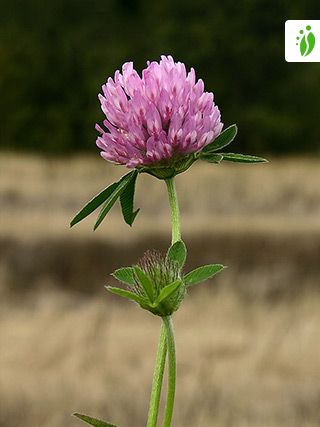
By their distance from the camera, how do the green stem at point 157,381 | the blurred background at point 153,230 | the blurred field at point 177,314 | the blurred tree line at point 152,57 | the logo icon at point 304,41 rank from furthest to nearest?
1. the blurred tree line at point 152,57
2. the blurred background at point 153,230
3. the blurred field at point 177,314
4. the logo icon at point 304,41
5. the green stem at point 157,381

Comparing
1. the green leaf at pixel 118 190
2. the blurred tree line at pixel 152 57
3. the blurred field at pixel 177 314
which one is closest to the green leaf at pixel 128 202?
the green leaf at pixel 118 190

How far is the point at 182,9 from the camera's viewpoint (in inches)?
332

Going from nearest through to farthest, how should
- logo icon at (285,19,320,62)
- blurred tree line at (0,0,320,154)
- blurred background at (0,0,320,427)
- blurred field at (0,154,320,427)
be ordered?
logo icon at (285,19,320,62)
blurred field at (0,154,320,427)
blurred background at (0,0,320,427)
blurred tree line at (0,0,320,154)

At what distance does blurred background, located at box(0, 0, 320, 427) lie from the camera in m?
4.07

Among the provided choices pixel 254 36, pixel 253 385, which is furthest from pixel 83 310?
pixel 254 36

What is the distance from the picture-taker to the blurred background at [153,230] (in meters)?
4.07

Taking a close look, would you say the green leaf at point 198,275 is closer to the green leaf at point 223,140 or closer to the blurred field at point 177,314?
the green leaf at point 223,140

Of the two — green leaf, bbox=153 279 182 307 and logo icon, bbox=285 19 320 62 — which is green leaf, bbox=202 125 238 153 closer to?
green leaf, bbox=153 279 182 307

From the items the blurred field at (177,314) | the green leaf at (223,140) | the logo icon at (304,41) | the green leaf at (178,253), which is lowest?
the blurred field at (177,314)

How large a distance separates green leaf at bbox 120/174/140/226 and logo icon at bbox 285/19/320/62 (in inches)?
25.7

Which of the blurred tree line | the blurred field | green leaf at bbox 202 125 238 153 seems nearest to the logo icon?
green leaf at bbox 202 125 238 153

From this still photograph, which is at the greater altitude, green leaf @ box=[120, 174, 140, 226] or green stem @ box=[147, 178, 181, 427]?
green leaf @ box=[120, 174, 140, 226]

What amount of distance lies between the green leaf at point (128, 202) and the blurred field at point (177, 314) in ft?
9.16

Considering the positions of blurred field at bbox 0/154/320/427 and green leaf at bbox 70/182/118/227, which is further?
blurred field at bbox 0/154/320/427
